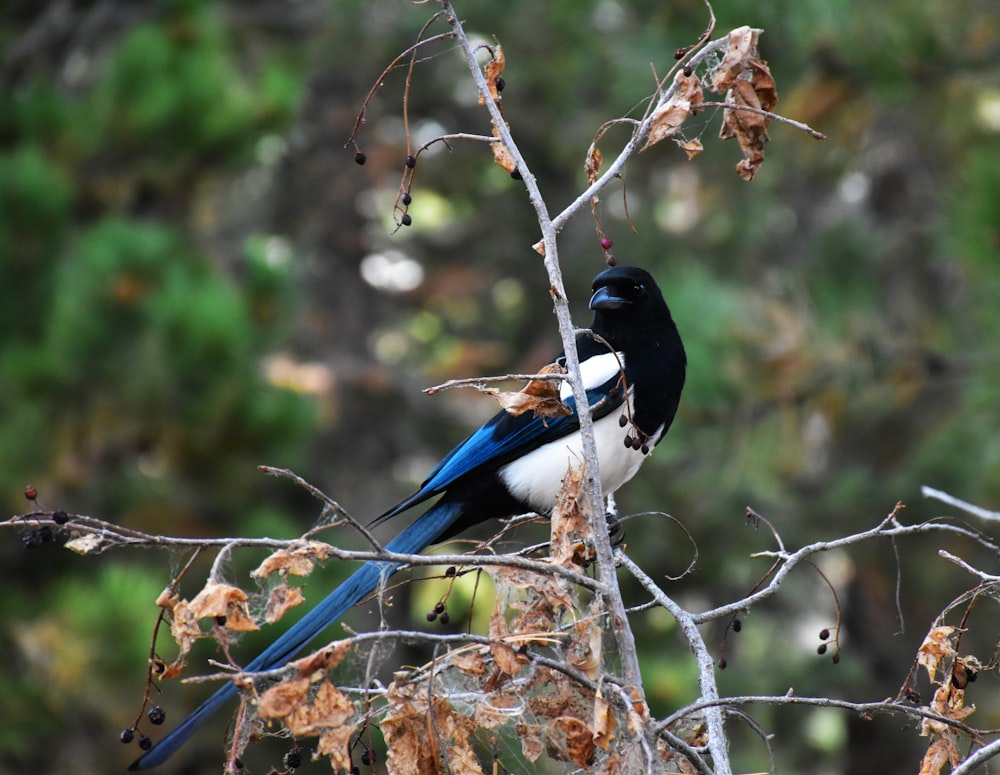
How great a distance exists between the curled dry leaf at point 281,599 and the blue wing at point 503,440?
4.67 feet

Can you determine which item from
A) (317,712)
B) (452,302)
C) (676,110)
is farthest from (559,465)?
(452,302)

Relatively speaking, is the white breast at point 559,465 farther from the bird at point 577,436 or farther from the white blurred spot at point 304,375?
the white blurred spot at point 304,375

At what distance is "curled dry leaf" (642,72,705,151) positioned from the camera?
6.14 ft

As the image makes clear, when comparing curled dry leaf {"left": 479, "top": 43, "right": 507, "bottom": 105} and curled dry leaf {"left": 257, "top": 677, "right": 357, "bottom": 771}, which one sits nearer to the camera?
curled dry leaf {"left": 257, "top": 677, "right": 357, "bottom": 771}

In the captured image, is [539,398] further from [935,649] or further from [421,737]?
[935,649]

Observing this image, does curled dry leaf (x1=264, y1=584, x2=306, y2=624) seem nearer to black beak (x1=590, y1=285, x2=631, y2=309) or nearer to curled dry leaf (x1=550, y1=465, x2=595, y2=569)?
curled dry leaf (x1=550, y1=465, x2=595, y2=569)

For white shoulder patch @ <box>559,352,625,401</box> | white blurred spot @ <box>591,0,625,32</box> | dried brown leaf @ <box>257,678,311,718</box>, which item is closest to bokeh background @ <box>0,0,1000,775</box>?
white blurred spot @ <box>591,0,625,32</box>

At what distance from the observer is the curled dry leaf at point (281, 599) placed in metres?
1.66

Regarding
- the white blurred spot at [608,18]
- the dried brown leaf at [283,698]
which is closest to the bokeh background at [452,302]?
the white blurred spot at [608,18]

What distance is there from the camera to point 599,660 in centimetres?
172

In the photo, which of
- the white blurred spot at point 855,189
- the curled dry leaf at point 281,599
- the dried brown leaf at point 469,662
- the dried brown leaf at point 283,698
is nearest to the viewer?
the dried brown leaf at point 283,698

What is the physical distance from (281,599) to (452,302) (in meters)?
6.00

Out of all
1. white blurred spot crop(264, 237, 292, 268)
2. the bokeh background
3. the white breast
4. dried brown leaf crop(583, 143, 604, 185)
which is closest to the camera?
dried brown leaf crop(583, 143, 604, 185)

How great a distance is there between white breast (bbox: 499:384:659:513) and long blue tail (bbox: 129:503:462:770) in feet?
0.59
